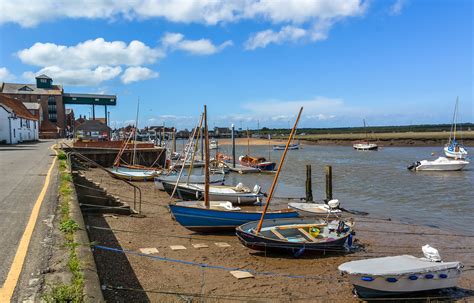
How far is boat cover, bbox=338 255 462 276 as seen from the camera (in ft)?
36.0

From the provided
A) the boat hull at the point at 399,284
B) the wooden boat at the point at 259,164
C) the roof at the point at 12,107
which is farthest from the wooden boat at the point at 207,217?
the roof at the point at 12,107

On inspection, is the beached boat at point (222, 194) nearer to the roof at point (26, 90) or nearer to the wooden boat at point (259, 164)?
the wooden boat at point (259, 164)

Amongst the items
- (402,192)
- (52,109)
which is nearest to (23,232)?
(402,192)

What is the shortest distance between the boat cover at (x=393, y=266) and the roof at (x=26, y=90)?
123315 mm

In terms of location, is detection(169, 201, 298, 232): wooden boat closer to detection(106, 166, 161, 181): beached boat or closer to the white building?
detection(106, 166, 161, 181): beached boat

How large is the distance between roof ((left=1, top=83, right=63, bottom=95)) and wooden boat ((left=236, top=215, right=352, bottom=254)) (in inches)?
4655

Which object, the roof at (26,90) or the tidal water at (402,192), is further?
the roof at (26,90)

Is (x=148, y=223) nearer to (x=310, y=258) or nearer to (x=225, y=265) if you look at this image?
(x=225, y=265)

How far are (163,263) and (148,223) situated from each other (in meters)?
5.59

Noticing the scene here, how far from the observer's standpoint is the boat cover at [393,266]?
1096cm

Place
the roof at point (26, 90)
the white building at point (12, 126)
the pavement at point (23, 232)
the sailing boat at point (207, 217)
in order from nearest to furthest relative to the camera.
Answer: the pavement at point (23, 232)
the sailing boat at point (207, 217)
the white building at point (12, 126)
the roof at point (26, 90)

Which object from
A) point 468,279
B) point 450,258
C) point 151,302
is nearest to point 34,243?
point 151,302

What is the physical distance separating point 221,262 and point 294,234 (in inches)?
143

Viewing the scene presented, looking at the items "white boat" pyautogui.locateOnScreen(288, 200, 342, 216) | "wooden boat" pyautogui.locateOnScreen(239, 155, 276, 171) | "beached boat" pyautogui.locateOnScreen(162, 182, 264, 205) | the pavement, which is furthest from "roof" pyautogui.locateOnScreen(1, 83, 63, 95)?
"white boat" pyautogui.locateOnScreen(288, 200, 342, 216)
